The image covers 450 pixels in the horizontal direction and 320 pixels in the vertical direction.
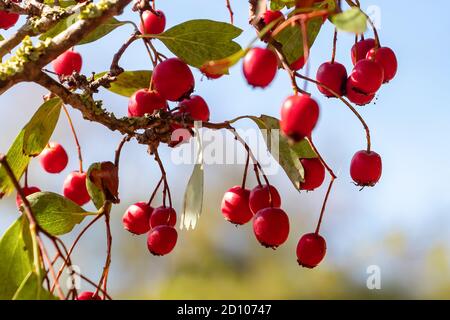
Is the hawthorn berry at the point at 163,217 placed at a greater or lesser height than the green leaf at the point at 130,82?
lesser

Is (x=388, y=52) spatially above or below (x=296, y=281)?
above

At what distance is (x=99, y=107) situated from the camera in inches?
39.0

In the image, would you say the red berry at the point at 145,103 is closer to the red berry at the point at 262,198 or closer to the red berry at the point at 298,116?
the red berry at the point at 262,198

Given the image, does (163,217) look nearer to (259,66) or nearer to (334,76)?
(334,76)

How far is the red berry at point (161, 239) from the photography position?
1.05 metres

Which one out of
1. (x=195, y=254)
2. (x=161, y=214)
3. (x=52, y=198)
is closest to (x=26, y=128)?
(x=52, y=198)

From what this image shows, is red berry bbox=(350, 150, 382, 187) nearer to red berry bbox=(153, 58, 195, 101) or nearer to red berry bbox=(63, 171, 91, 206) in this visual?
red berry bbox=(153, 58, 195, 101)

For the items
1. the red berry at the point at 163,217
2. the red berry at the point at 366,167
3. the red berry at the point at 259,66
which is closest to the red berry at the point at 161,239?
the red berry at the point at 163,217

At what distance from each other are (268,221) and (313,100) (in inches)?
11.7

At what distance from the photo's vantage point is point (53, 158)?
134cm

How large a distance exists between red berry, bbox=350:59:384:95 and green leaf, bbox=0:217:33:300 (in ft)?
1.39

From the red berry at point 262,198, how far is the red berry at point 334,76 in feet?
0.48

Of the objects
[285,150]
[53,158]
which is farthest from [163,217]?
[53,158]

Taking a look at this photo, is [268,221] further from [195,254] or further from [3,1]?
[195,254]
